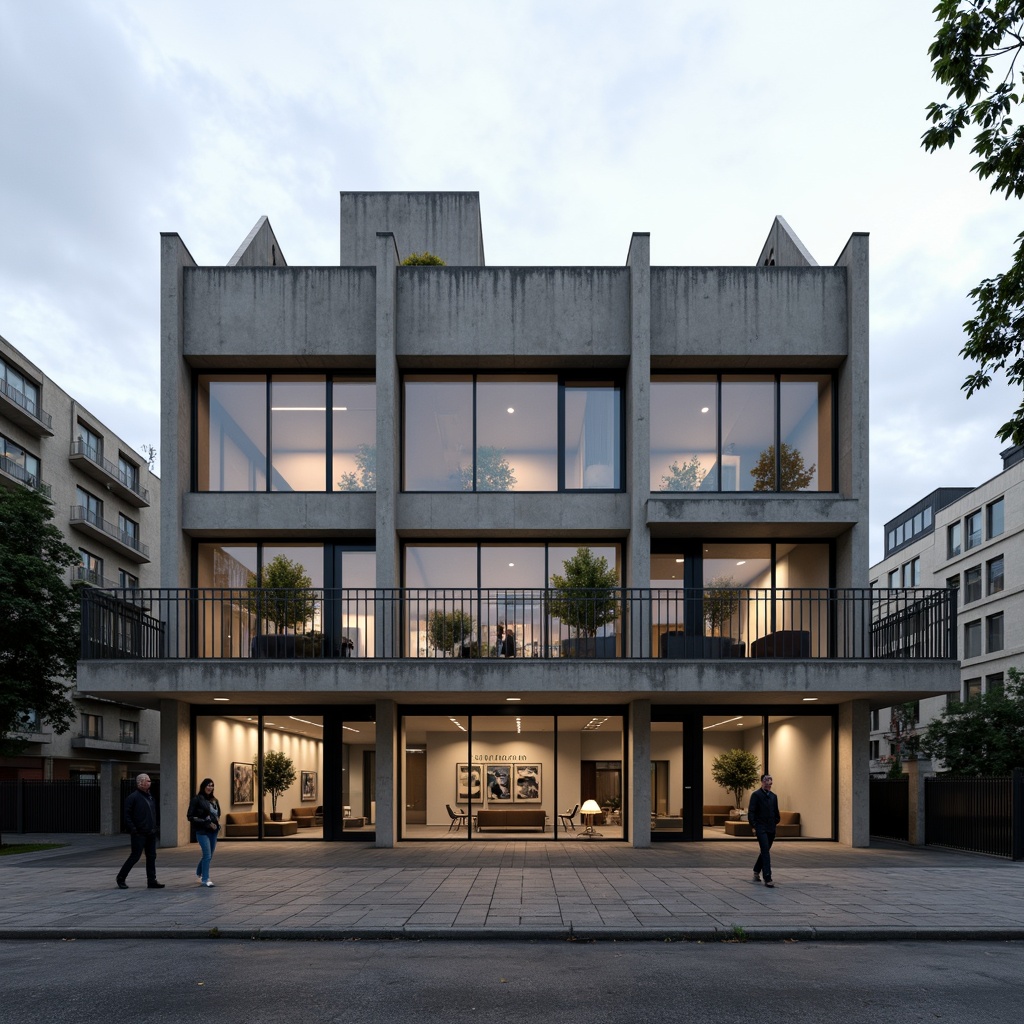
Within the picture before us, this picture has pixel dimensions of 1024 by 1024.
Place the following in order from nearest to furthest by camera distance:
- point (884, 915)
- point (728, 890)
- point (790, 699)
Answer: point (884, 915) < point (728, 890) < point (790, 699)

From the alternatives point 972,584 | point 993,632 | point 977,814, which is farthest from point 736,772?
point 972,584

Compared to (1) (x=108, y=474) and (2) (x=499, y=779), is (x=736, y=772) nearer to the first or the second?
(2) (x=499, y=779)

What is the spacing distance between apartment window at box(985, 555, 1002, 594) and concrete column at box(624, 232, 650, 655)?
35.8 m

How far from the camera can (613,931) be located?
1074 centimetres

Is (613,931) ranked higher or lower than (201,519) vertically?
lower

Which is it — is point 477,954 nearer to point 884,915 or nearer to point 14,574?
point 884,915

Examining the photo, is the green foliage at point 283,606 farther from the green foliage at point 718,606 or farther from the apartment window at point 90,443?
the apartment window at point 90,443

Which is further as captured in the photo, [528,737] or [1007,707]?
[1007,707]

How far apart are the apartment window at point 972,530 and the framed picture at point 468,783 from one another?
40480 millimetres

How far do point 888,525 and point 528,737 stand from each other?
198 ft

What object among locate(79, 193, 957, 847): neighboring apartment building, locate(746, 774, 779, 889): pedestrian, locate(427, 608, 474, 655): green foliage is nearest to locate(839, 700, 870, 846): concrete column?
locate(79, 193, 957, 847): neighboring apartment building

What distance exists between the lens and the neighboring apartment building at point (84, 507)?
4255cm

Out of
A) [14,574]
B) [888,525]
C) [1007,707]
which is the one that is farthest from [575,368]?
[888,525]

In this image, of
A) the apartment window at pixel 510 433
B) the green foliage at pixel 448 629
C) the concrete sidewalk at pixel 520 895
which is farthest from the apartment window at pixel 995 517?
the green foliage at pixel 448 629
